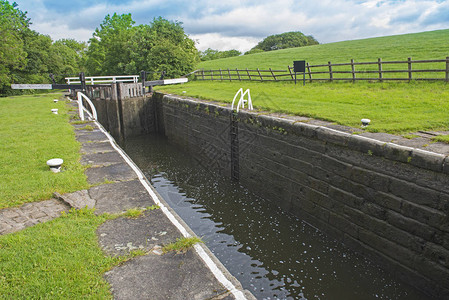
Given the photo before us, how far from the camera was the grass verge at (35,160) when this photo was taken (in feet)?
14.8

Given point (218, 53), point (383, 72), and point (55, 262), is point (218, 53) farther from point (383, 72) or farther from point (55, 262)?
point (55, 262)

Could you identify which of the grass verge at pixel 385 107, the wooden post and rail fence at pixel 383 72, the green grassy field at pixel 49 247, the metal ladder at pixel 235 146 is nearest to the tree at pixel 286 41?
the wooden post and rail fence at pixel 383 72

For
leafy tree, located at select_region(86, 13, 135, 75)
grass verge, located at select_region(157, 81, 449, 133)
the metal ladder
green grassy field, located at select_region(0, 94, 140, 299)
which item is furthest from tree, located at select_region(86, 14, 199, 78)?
green grassy field, located at select_region(0, 94, 140, 299)

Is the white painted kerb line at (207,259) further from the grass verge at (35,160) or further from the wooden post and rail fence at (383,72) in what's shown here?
the wooden post and rail fence at (383,72)

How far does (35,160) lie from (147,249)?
13.0ft

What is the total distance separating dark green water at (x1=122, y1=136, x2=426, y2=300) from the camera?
4.70m

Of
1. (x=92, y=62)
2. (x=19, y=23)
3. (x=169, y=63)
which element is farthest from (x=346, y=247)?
(x=92, y=62)

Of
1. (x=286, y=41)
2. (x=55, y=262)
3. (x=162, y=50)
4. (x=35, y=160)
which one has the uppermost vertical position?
(x=286, y=41)

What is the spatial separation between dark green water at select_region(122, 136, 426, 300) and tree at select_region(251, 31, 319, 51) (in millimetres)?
72134

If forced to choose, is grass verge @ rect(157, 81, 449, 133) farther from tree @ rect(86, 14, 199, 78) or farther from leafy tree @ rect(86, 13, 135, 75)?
leafy tree @ rect(86, 13, 135, 75)

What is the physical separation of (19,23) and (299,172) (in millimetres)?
38953

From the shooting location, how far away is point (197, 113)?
11531 millimetres

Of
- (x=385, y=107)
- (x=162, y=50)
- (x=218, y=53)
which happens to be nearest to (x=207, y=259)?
(x=385, y=107)

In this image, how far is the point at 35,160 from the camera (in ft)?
19.4
